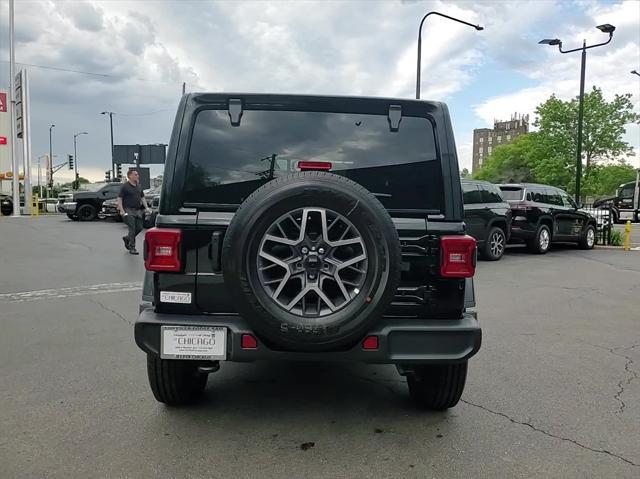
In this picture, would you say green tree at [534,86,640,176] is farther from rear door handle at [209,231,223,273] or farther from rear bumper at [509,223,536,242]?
rear door handle at [209,231,223,273]

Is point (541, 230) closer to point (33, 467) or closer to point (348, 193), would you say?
point (348, 193)

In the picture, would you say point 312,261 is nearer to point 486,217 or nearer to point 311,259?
point 311,259

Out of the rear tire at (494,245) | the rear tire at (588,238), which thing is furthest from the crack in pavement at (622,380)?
the rear tire at (588,238)

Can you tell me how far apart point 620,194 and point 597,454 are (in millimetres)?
31688

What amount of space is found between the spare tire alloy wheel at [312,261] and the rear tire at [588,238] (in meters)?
13.4

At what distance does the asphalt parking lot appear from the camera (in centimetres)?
291

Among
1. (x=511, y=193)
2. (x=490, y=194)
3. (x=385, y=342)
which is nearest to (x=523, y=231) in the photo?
(x=511, y=193)

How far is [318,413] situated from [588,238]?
13282 millimetres

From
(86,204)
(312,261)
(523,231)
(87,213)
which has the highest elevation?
(86,204)

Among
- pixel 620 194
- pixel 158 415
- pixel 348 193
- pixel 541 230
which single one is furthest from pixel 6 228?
pixel 620 194

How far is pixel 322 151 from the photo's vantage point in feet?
10.8

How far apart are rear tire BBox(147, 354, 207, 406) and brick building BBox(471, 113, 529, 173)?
139 m

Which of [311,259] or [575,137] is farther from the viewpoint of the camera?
[575,137]

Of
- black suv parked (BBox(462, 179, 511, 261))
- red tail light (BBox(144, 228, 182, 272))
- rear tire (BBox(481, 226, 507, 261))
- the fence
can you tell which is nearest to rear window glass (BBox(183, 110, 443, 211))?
red tail light (BBox(144, 228, 182, 272))
